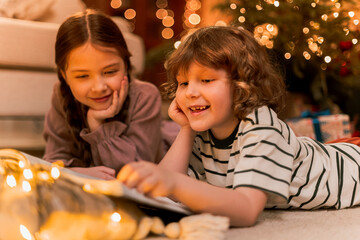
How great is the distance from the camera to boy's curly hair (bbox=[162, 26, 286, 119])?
834 millimetres

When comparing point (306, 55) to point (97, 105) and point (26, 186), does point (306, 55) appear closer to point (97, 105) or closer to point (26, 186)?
point (97, 105)

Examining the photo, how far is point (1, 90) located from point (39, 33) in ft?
0.94

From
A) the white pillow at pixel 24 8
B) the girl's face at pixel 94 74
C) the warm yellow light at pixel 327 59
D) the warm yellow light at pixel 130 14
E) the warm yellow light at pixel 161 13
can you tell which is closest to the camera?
the girl's face at pixel 94 74

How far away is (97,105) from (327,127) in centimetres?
93

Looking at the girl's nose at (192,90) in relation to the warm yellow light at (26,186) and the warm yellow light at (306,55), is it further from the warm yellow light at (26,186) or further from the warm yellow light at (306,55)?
the warm yellow light at (306,55)

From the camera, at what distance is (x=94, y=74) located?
1171 mm

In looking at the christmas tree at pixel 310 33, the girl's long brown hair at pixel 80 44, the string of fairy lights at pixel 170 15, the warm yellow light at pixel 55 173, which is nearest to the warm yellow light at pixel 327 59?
the christmas tree at pixel 310 33

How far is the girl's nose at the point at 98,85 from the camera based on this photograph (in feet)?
3.82

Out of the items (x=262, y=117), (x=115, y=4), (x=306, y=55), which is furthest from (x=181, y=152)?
(x=115, y=4)

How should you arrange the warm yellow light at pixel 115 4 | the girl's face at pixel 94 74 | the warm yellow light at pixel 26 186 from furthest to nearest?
1. the warm yellow light at pixel 115 4
2. the girl's face at pixel 94 74
3. the warm yellow light at pixel 26 186

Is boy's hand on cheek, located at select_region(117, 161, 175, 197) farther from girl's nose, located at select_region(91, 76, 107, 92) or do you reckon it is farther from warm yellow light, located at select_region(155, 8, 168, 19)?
warm yellow light, located at select_region(155, 8, 168, 19)

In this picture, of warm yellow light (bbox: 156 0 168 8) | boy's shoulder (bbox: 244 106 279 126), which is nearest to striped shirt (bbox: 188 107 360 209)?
boy's shoulder (bbox: 244 106 279 126)

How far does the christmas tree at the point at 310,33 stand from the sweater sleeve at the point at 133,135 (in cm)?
59

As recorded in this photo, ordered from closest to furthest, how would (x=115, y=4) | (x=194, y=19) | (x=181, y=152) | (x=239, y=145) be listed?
(x=239, y=145) < (x=181, y=152) < (x=115, y=4) < (x=194, y=19)
